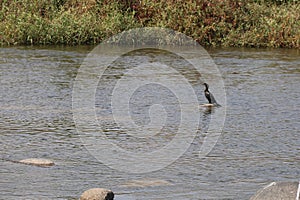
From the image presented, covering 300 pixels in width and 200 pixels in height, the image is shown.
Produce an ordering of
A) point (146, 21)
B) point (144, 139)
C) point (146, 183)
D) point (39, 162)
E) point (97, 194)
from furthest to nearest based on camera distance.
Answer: point (146, 21), point (144, 139), point (39, 162), point (146, 183), point (97, 194)

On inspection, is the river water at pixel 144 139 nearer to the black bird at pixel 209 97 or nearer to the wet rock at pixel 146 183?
the wet rock at pixel 146 183

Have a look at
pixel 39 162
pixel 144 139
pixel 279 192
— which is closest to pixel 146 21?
pixel 144 139

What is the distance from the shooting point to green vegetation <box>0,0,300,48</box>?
22.3 metres

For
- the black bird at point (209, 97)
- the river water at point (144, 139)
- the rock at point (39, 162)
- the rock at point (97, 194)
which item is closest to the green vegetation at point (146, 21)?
the river water at point (144, 139)

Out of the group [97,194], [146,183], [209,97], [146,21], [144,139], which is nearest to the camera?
[97,194]

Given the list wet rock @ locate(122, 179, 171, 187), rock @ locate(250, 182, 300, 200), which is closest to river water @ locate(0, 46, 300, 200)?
wet rock @ locate(122, 179, 171, 187)

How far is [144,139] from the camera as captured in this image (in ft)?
38.5

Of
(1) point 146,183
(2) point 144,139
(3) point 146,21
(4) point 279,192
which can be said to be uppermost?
→ (3) point 146,21

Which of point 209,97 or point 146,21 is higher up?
point 146,21

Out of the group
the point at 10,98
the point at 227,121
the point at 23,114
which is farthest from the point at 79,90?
the point at 227,121

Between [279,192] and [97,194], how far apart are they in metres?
1.91

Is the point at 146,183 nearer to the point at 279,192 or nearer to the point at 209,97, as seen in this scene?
the point at 279,192

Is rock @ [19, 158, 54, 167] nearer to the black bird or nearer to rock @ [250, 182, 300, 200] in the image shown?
rock @ [250, 182, 300, 200]

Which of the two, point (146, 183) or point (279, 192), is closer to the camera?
point (279, 192)
